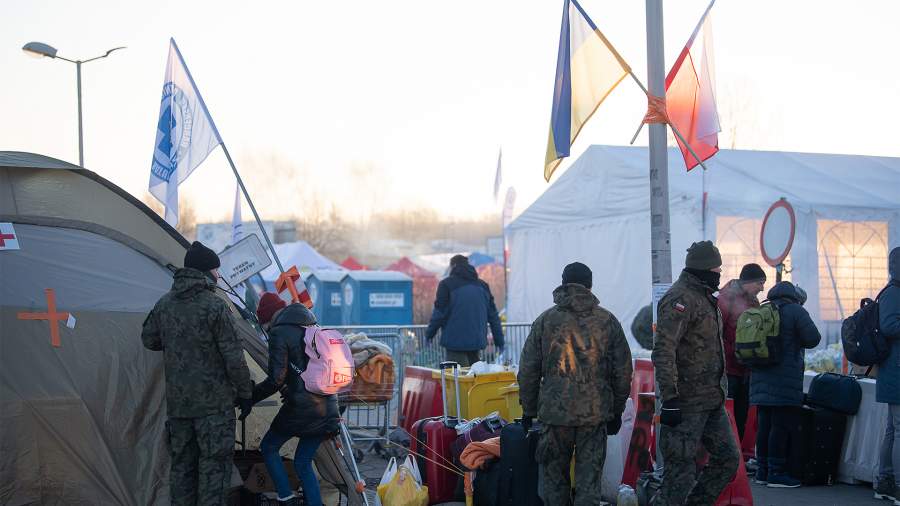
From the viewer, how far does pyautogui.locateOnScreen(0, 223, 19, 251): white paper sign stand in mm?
7215

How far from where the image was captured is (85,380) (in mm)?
7164

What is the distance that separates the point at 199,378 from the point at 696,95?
5.12 meters

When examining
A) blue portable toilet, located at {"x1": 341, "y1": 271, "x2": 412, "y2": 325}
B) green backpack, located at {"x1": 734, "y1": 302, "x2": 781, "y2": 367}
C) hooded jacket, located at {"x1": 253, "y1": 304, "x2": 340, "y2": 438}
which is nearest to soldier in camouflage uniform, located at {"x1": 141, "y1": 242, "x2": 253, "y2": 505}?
hooded jacket, located at {"x1": 253, "y1": 304, "x2": 340, "y2": 438}

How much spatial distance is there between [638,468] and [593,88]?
324cm

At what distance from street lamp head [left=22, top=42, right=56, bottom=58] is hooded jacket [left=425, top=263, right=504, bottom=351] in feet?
38.5

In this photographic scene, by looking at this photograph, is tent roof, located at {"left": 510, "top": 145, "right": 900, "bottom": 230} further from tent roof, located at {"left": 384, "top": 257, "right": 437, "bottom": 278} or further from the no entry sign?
tent roof, located at {"left": 384, "top": 257, "right": 437, "bottom": 278}

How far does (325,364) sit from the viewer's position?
6.88 m

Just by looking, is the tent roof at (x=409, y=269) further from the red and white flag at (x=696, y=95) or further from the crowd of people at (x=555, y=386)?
the crowd of people at (x=555, y=386)

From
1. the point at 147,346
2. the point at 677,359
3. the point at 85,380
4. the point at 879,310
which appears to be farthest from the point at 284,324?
the point at 879,310

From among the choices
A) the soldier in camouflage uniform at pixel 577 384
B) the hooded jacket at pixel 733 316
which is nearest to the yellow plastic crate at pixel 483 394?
the hooded jacket at pixel 733 316

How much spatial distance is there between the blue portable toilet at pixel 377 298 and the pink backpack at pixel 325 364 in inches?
756

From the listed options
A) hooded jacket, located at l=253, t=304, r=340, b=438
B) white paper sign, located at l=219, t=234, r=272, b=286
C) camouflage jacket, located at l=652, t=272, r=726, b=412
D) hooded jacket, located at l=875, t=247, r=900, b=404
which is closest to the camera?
camouflage jacket, located at l=652, t=272, r=726, b=412

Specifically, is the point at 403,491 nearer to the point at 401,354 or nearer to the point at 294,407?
the point at 294,407

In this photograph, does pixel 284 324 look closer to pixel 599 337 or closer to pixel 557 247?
pixel 599 337
